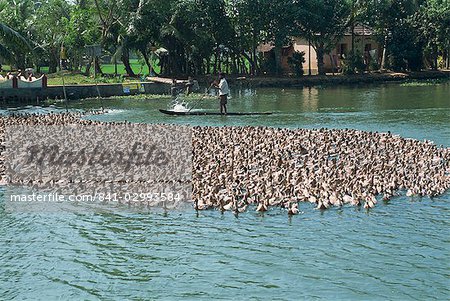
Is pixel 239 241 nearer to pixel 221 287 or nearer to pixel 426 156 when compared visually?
pixel 221 287

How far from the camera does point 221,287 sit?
1204 cm

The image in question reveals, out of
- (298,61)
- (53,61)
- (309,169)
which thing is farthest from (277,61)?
(309,169)

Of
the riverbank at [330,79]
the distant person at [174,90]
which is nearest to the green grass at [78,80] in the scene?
the distant person at [174,90]

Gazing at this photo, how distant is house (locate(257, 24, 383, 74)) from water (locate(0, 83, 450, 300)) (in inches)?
2035

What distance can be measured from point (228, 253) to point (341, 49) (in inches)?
2332

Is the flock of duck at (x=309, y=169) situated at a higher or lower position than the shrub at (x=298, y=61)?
lower

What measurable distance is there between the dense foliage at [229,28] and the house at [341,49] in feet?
9.59

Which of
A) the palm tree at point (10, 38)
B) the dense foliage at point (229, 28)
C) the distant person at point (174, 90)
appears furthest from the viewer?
the dense foliage at point (229, 28)

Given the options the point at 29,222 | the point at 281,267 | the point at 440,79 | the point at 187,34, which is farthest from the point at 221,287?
the point at 440,79

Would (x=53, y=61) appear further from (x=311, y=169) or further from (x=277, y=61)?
(x=311, y=169)

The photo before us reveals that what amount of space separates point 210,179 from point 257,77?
43563 mm

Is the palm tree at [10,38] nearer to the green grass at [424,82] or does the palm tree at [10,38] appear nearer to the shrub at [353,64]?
the green grass at [424,82]

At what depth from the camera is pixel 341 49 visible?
232 ft

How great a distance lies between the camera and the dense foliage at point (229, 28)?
56781mm
